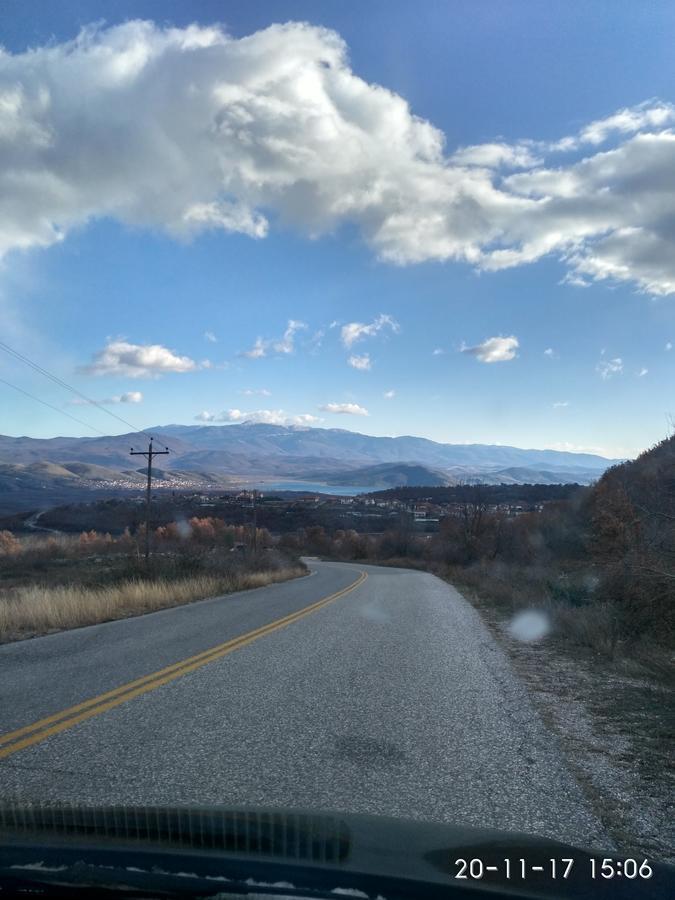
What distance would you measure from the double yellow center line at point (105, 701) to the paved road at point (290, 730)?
0.03 metres

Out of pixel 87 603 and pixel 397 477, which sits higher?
pixel 397 477

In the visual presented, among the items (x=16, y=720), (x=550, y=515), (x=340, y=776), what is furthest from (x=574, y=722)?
(x=550, y=515)

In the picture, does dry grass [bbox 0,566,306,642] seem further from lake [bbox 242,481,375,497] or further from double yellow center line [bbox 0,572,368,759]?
lake [bbox 242,481,375,497]

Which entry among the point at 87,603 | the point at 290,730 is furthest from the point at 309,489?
the point at 290,730

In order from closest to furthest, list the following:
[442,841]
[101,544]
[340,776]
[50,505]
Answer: [442,841], [340,776], [101,544], [50,505]

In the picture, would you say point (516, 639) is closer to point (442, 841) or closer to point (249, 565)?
point (442, 841)

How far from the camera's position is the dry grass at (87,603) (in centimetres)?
1308

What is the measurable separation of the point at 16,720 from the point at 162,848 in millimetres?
3771

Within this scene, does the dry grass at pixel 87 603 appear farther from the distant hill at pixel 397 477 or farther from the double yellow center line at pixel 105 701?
the distant hill at pixel 397 477

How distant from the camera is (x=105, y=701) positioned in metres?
7.10

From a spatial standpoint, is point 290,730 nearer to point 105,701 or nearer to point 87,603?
point 105,701

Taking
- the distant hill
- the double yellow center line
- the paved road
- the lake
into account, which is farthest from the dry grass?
the distant hill

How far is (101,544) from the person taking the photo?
5897 cm

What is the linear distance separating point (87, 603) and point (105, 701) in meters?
8.54
